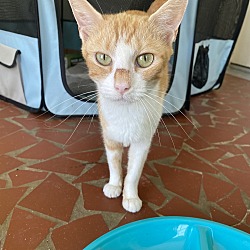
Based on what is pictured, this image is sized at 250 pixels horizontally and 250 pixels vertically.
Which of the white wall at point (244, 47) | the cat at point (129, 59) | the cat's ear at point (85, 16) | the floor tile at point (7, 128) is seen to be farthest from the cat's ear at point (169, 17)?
the white wall at point (244, 47)

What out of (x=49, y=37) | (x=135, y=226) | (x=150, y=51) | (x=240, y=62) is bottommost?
(x=240, y=62)

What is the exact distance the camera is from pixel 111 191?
1034 millimetres

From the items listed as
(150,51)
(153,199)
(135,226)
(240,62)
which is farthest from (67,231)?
(240,62)

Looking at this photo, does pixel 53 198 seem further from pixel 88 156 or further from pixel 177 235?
pixel 177 235

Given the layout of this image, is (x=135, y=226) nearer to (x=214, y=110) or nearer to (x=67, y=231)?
(x=67, y=231)

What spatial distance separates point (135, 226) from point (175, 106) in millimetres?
984

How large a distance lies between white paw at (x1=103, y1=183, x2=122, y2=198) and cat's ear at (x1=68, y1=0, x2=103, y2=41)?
20.6 inches

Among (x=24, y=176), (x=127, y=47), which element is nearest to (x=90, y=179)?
(x=24, y=176)

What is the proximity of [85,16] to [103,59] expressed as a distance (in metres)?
0.13

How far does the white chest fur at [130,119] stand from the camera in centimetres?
86

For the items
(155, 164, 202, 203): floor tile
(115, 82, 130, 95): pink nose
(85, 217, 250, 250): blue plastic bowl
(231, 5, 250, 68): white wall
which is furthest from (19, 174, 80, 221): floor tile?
(231, 5, 250, 68): white wall

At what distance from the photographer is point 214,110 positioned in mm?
1867

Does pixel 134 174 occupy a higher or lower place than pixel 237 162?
higher

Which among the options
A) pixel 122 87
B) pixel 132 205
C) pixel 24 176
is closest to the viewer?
pixel 122 87
